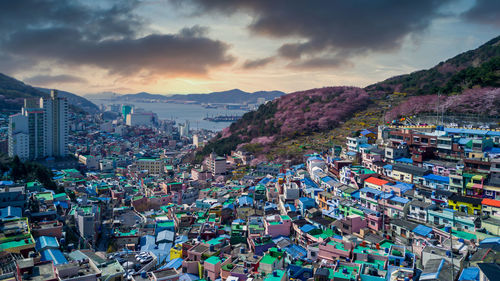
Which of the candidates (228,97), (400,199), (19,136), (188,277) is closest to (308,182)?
(400,199)

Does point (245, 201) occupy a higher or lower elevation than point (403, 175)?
lower

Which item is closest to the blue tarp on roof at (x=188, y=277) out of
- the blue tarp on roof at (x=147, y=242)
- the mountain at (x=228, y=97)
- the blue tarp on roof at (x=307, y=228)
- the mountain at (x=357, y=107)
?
the blue tarp on roof at (x=147, y=242)

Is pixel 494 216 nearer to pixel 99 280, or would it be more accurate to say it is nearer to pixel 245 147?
pixel 99 280

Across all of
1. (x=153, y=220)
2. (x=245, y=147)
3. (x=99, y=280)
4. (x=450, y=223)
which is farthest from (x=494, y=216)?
(x=245, y=147)

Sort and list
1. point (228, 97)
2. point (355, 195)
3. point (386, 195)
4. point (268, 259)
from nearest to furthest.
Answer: point (268, 259)
point (386, 195)
point (355, 195)
point (228, 97)

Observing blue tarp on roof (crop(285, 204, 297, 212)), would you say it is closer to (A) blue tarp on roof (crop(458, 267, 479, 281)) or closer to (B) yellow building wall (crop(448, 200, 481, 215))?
(B) yellow building wall (crop(448, 200, 481, 215))

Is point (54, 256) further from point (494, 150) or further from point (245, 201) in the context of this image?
point (494, 150)

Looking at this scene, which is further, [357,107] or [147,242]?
[357,107]

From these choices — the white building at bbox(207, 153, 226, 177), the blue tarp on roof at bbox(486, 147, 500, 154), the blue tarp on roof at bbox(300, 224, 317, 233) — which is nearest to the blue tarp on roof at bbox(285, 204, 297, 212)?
the blue tarp on roof at bbox(300, 224, 317, 233)
